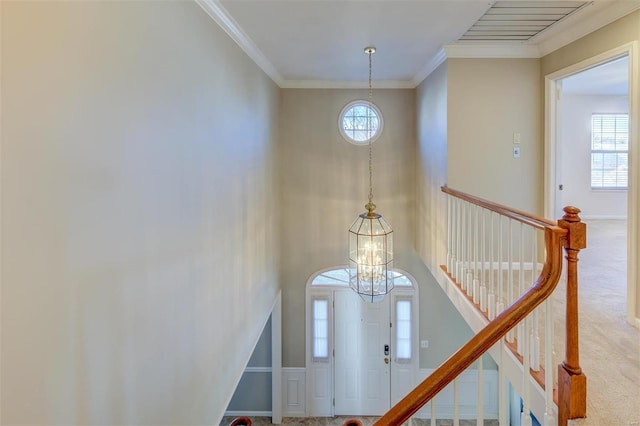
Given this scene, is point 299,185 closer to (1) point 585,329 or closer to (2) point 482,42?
(2) point 482,42

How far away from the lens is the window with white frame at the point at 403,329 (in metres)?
5.80

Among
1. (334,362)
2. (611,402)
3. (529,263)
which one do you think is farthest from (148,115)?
(334,362)

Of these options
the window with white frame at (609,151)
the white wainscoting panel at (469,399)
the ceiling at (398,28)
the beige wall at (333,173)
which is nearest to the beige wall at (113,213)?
the ceiling at (398,28)

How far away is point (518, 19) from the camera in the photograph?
10.1 ft

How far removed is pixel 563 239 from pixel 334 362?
500cm

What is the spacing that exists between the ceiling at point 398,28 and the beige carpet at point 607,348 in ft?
7.95

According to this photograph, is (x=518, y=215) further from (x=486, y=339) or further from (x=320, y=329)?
(x=320, y=329)

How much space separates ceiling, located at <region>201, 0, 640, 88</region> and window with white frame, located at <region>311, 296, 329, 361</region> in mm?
3763

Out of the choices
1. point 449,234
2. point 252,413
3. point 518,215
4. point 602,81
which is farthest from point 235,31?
point 602,81

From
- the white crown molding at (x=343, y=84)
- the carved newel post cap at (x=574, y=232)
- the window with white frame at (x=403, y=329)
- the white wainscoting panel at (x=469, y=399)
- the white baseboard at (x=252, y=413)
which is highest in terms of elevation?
the white crown molding at (x=343, y=84)

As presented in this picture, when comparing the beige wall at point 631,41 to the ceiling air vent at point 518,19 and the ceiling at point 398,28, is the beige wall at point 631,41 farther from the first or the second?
the ceiling air vent at point 518,19

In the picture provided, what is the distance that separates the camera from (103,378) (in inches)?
52.9

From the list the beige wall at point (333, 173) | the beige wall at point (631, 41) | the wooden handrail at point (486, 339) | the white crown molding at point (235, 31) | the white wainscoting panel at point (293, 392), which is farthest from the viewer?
the white wainscoting panel at point (293, 392)

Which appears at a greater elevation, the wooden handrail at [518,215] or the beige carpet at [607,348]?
the wooden handrail at [518,215]
